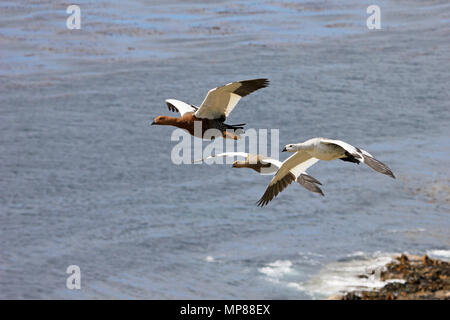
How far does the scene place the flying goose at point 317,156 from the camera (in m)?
25.8

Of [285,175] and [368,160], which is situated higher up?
[368,160]

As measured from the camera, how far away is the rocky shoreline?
84.4 m

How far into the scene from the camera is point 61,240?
169375 millimetres

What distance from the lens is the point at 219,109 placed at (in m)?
32.0

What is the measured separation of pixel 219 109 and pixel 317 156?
4346 millimetres

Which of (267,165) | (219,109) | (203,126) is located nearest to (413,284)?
(267,165)

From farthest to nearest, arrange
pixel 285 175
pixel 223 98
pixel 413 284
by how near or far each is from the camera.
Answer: pixel 413 284 → pixel 285 175 → pixel 223 98

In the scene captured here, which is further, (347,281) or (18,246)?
(18,246)

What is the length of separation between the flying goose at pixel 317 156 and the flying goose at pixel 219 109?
6.66 ft

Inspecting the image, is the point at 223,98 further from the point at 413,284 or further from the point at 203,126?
the point at 413,284
